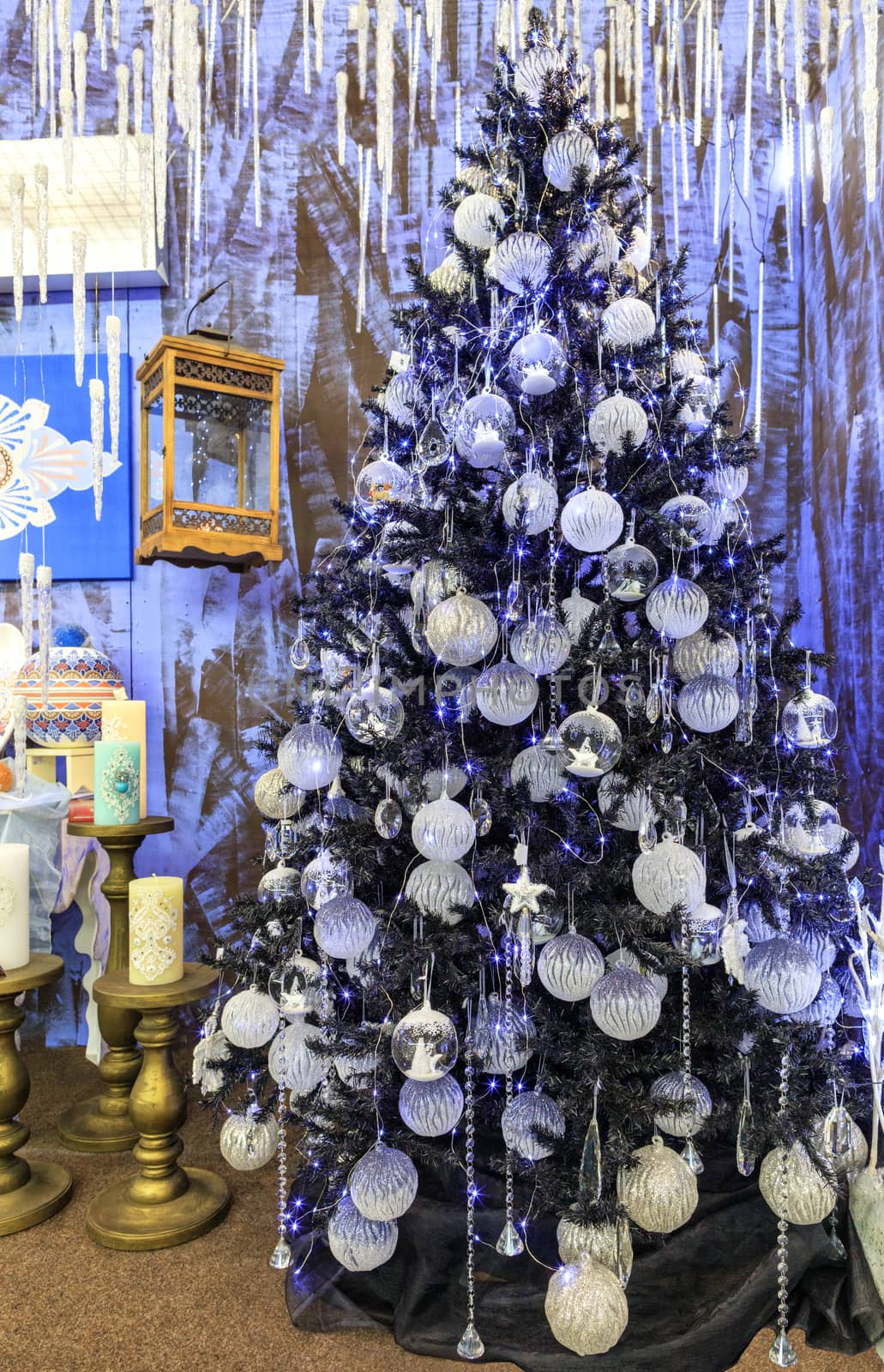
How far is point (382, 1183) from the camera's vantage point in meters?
1.19

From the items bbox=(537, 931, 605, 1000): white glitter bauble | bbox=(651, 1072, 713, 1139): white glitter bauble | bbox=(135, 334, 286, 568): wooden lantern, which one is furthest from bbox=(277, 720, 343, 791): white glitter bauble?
bbox=(135, 334, 286, 568): wooden lantern

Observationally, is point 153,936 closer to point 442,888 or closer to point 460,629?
point 442,888

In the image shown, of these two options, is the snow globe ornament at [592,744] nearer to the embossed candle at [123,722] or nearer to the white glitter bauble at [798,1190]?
the white glitter bauble at [798,1190]

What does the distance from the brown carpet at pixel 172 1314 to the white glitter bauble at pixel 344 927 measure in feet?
2.03

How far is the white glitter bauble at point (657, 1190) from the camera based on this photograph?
1191 mm

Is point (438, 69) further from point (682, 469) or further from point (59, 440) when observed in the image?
point (682, 469)

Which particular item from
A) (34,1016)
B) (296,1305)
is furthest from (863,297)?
(34,1016)

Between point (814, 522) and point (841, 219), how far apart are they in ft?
2.48

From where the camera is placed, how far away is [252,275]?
2592 millimetres

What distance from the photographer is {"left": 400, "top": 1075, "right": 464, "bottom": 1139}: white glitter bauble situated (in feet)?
3.92

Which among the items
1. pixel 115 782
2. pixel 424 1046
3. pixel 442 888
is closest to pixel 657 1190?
pixel 424 1046

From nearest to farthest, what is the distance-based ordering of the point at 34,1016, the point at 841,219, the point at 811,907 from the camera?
the point at 811,907 → the point at 841,219 → the point at 34,1016

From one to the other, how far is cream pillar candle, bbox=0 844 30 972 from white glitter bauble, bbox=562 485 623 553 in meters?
1.33

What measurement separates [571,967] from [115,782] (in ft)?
3.99
